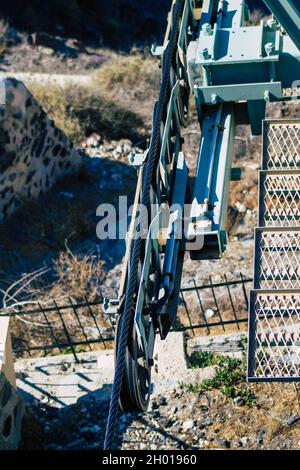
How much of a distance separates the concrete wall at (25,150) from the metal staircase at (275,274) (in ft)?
17.7

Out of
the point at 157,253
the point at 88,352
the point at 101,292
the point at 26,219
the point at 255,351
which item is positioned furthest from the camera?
the point at 26,219

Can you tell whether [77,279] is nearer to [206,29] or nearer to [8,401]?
[8,401]

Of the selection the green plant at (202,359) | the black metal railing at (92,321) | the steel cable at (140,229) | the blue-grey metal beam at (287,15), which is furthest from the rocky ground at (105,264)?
the blue-grey metal beam at (287,15)

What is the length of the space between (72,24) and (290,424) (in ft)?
36.7

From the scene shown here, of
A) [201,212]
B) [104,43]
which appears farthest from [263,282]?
[104,43]

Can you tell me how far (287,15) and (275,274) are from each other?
2.31 m

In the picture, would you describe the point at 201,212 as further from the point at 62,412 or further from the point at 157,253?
A: the point at 62,412

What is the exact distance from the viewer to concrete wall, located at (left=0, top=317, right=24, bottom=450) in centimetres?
1005

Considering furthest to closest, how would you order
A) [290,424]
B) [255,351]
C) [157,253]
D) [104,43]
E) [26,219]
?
[104,43] < [26,219] < [290,424] < [157,253] < [255,351]

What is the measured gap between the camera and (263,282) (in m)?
8.27

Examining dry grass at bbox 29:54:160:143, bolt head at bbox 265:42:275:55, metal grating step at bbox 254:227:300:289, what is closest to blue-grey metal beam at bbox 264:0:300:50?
bolt head at bbox 265:42:275:55

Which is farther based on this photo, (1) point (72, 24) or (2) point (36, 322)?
(1) point (72, 24)

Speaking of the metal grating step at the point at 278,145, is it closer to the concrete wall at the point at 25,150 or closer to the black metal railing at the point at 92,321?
the black metal railing at the point at 92,321

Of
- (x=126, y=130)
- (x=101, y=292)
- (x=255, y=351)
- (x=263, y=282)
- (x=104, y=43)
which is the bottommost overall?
(x=255, y=351)
